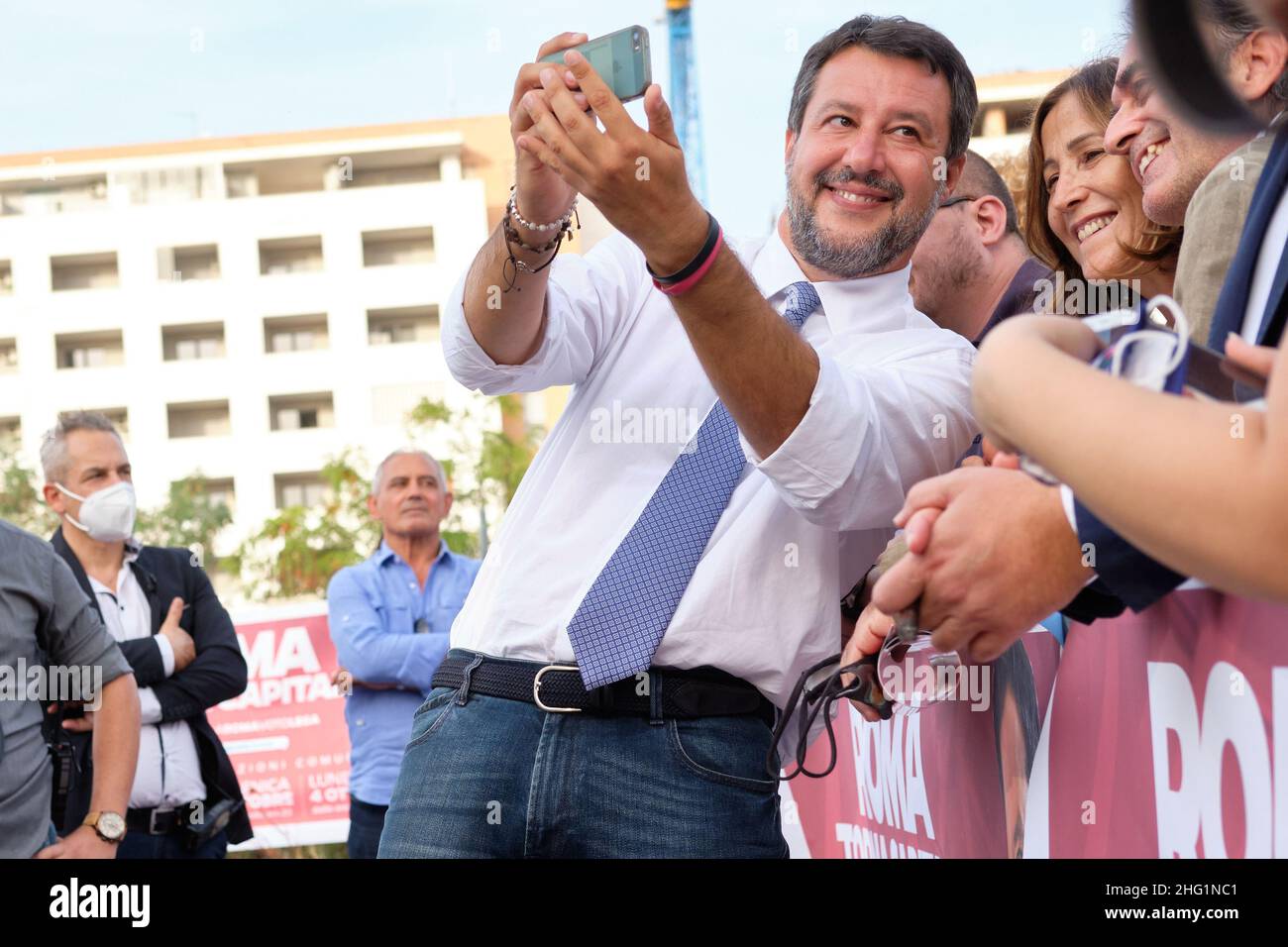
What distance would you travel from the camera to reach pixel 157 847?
197 inches

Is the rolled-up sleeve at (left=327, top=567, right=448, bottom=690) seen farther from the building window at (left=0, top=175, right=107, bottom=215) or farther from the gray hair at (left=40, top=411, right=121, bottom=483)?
the building window at (left=0, top=175, right=107, bottom=215)

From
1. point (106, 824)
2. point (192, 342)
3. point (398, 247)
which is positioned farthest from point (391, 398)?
point (106, 824)

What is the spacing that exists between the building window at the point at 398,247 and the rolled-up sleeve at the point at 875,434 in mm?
69547

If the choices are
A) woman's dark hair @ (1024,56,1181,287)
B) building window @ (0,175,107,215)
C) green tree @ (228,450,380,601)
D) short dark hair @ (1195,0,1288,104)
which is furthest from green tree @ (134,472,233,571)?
short dark hair @ (1195,0,1288,104)

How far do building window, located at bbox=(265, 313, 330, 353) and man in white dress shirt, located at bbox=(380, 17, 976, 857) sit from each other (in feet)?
226

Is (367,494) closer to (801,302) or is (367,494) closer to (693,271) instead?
(801,302)

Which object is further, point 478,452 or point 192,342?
point 192,342

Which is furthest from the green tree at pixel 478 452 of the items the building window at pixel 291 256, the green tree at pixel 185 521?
the building window at pixel 291 256

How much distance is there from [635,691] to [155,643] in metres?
3.49

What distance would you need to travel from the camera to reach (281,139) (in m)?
73.8

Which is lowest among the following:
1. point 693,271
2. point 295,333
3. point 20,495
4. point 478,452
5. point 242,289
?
point 693,271

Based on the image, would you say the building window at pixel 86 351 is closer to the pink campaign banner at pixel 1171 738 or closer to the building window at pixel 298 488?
the building window at pixel 298 488

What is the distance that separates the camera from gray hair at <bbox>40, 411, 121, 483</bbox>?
18.7 ft
